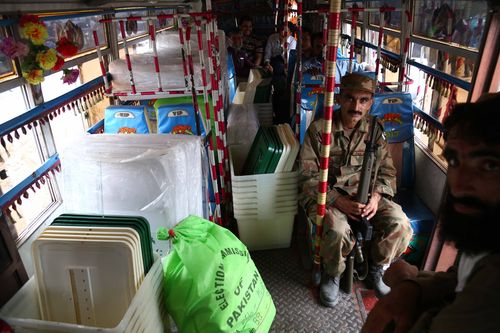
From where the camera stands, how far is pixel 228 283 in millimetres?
1916

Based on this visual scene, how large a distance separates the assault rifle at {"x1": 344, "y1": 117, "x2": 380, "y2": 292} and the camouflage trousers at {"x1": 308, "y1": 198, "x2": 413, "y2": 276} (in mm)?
61

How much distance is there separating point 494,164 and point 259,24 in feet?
40.8

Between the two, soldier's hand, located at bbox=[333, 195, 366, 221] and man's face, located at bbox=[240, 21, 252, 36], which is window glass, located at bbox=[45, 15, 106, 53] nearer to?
soldier's hand, located at bbox=[333, 195, 366, 221]

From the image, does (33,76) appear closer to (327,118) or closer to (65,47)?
(65,47)

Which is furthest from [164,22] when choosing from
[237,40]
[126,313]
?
[126,313]

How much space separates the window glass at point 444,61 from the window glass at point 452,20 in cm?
12

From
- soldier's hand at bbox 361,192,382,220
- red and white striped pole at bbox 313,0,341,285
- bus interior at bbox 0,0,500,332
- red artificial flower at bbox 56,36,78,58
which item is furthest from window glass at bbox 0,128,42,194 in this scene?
soldier's hand at bbox 361,192,382,220

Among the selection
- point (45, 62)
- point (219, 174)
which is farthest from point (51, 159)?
point (219, 174)

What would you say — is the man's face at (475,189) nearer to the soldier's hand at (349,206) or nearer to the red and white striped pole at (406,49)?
the soldier's hand at (349,206)

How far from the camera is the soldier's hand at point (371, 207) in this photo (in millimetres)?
2627

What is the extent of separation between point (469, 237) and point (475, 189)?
155 millimetres

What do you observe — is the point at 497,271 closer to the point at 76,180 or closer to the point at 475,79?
the point at 475,79

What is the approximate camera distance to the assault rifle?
2.39 metres

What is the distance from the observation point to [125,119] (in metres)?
3.33
